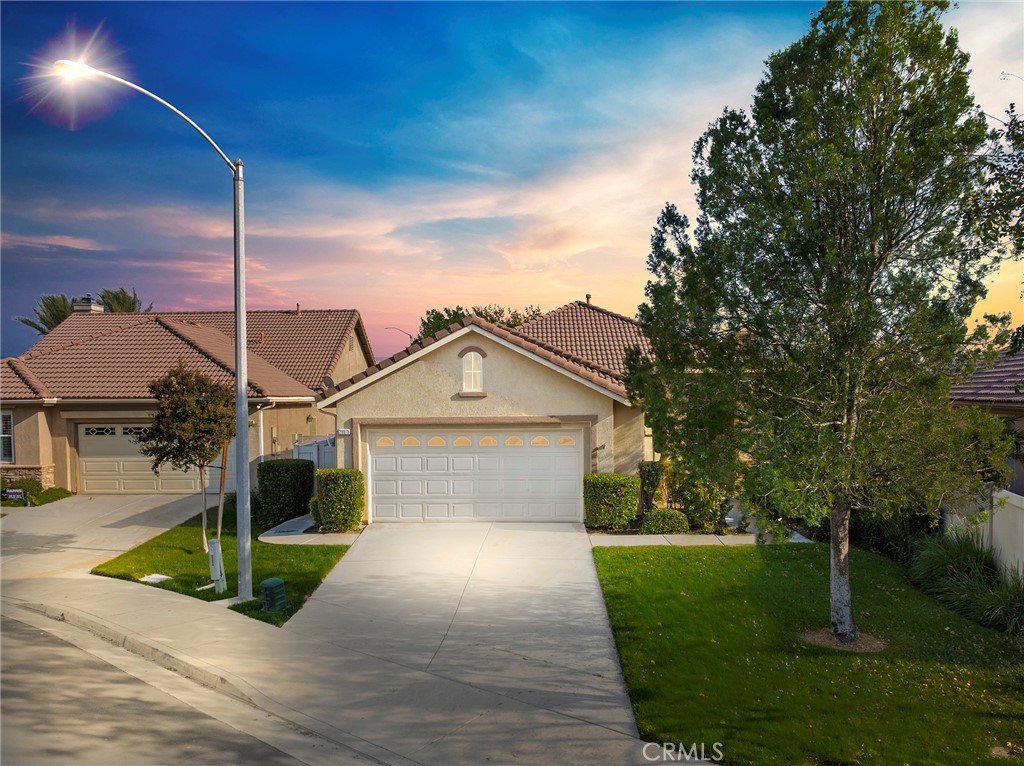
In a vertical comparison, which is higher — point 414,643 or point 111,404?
point 111,404

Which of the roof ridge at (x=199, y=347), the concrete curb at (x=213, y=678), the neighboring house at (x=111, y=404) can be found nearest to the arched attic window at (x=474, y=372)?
the neighboring house at (x=111, y=404)

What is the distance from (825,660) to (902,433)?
278cm

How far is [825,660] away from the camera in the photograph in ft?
26.1

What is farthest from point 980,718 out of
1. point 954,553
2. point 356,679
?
point 356,679

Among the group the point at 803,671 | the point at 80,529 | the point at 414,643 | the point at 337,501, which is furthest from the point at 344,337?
the point at 803,671

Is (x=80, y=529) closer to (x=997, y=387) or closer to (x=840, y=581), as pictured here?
(x=840, y=581)

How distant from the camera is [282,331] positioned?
2752cm

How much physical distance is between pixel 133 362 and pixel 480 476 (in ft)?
39.1

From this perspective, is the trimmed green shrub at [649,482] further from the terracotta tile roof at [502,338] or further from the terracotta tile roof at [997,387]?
the terracotta tile roof at [997,387]

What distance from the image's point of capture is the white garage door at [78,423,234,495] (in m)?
19.1

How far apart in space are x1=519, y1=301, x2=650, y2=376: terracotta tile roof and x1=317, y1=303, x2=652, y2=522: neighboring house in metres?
6.49

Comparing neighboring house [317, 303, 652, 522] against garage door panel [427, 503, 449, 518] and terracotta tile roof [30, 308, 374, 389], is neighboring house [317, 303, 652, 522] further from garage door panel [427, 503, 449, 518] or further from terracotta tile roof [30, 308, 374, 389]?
terracotta tile roof [30, 308, 374, 389]

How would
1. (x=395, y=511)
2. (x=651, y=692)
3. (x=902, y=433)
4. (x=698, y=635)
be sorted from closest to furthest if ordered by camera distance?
(x=651, y=692)
(x=902, y=433)
(x=698, y=635)
(x=395, y=511)

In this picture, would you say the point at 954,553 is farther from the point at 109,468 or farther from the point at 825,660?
the point at 109,468
